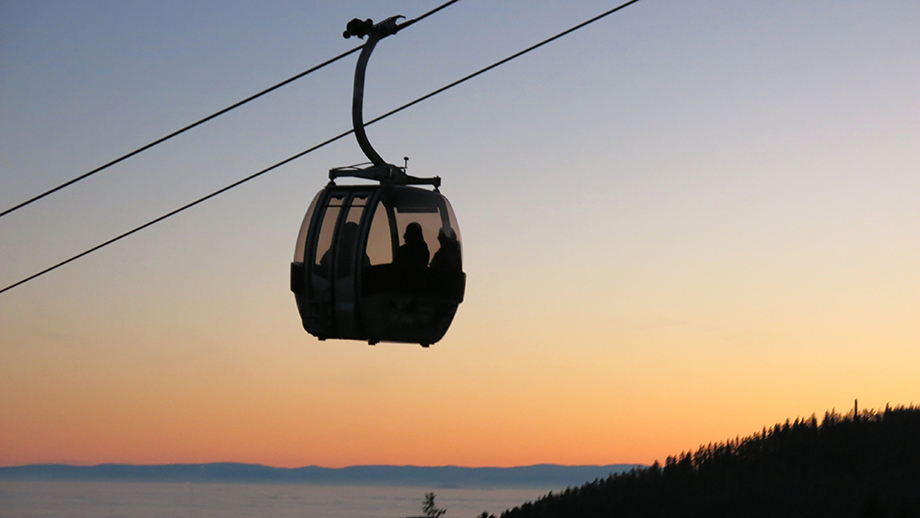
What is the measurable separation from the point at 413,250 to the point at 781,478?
1813cm

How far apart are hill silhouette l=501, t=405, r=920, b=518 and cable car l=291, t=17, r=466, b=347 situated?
1496cm

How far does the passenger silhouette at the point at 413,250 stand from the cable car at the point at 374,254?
0.4 inches

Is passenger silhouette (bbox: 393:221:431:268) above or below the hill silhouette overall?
above

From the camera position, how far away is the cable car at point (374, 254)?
1087cm

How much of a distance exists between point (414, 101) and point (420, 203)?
1302 millimetres

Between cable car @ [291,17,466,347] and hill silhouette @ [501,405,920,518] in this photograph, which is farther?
hill silhouette @ [501,405,920,518]

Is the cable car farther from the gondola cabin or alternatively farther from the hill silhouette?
the hill silhouette

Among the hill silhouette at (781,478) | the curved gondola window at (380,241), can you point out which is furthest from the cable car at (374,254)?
the hill silhouette at (781,478)

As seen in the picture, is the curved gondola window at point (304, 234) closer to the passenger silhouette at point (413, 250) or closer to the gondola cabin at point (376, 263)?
the gondola cabin at point (376, 263)

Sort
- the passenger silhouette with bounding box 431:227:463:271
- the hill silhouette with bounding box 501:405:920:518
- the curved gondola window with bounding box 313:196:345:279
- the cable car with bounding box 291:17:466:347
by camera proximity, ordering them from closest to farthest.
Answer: the cable car with bounding box 291:17:466:347, the curved gondola window with bounding box 313:196:345:279, the passenger silhouette with bounding box 431:227:463:271, the hill silhouette with bounding box 501:405:920:518

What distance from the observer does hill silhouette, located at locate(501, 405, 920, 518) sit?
23.6 m

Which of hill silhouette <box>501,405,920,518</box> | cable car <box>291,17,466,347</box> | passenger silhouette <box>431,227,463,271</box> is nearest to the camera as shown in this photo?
cable car <box>291,17,466,347</box>

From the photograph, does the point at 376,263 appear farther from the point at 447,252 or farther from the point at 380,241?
the point at 447,252

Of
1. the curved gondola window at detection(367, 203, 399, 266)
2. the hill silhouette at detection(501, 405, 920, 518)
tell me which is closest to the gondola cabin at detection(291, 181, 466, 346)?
the curved gondola window at detection(367, 203, 399, 266)
